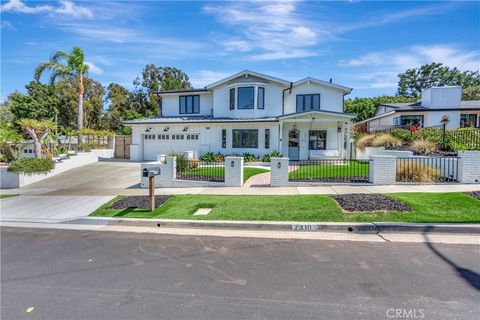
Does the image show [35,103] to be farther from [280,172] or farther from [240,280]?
[240,280]

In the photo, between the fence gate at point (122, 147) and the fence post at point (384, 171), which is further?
the fence gate at point (122, 147)

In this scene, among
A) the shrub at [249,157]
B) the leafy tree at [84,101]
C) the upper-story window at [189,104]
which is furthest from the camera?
the leafy tree at [84,101]

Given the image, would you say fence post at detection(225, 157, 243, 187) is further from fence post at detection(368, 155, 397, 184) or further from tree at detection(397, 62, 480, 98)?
tree at detection(397, 62, 480, 98)

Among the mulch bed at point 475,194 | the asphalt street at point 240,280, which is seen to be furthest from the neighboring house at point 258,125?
the asphalt street at point 240,280

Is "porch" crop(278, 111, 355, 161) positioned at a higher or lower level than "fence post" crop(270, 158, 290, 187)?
higher

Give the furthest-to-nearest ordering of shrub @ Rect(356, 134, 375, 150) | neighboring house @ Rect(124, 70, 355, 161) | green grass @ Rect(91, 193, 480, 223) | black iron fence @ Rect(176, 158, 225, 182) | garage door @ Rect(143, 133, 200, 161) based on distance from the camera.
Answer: garage door @ Rect(143, 133, 200, 161)
neighboring house @ Rect(124, 70, 355, 161)
shrub @ Rect(356, 134, 375, 150)
black iron fence @ Rect(176, 158, 225, 182)
green grass @ Rect(91, 193, 480, 223)

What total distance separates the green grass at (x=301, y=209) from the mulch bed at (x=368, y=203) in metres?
0.25

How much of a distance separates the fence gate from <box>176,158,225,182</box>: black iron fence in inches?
545

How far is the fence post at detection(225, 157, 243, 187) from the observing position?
12203 millimetres

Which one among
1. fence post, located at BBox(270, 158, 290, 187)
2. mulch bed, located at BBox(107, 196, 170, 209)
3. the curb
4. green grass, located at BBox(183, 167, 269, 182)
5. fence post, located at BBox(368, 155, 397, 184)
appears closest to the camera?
the curb

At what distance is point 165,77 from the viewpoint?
45.1 meters

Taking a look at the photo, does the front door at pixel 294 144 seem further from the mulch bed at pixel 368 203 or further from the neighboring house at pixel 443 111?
the mulch bed at pixel 368 203

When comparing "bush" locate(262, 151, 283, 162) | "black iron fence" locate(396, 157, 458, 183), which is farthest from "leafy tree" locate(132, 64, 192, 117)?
"black iron fence" locate(396, 157, 458, 183)

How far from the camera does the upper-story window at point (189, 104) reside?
83.8 feet
